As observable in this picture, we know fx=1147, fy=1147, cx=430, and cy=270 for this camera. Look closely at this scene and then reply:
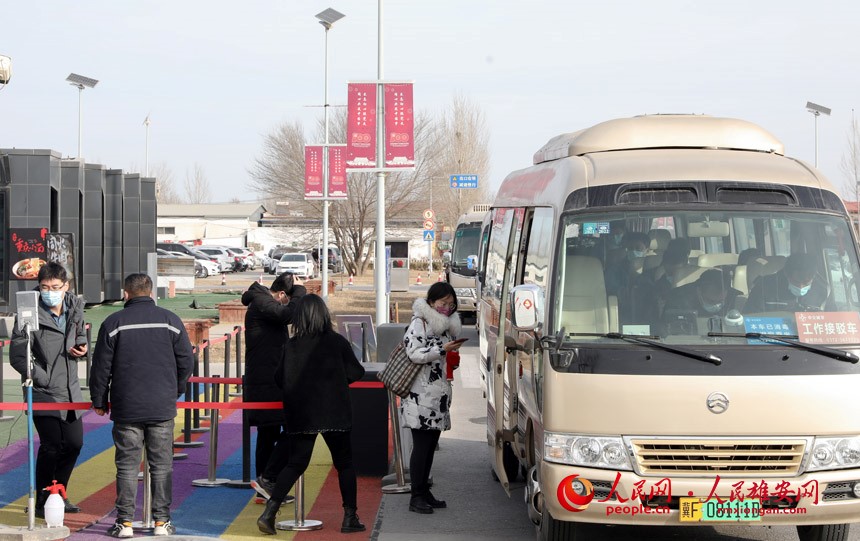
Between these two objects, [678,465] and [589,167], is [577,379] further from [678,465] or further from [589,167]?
[589,167]

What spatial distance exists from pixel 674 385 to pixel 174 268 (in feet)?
125

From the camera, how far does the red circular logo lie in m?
6.52

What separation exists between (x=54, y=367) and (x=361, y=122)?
13.0 m

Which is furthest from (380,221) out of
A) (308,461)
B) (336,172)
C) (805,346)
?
(336,172)

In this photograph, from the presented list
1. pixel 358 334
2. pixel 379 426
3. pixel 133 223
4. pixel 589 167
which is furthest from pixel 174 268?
pixel 589 167

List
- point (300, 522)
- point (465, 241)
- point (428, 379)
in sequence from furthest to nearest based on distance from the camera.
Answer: point (465, 241)
point (428, 379)
point (300, 522)

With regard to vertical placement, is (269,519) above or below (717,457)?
below

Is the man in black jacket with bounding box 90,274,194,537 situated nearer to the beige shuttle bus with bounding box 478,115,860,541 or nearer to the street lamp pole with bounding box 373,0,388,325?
the beige shuttle bus with bounding box 478,115,860,541

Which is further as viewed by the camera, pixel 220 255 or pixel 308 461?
pixel 220 255

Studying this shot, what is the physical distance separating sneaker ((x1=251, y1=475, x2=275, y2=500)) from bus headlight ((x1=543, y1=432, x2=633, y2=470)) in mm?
2989

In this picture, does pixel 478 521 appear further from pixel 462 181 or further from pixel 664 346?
pixel 462 181

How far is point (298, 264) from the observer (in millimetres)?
61062

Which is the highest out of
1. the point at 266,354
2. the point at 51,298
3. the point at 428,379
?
the point at 51,298

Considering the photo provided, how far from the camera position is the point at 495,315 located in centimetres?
961
